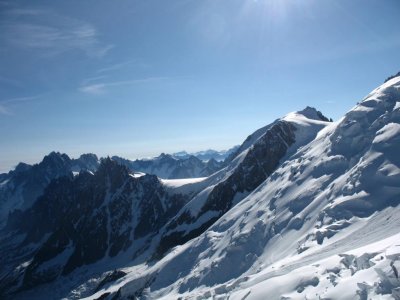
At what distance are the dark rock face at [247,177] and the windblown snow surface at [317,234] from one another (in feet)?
91.3

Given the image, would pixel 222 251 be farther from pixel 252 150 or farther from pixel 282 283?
pixel 252 150

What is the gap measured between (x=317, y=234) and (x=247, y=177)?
8778cm

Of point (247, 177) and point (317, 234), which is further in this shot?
point (247, 177)

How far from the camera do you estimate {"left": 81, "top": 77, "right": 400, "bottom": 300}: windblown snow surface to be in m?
45.8

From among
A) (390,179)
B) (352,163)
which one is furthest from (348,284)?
(352,163)

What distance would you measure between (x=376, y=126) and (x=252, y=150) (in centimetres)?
7396

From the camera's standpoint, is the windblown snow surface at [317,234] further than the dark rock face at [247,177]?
No

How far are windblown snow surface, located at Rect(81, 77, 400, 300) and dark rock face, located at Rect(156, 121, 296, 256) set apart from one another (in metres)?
27.8

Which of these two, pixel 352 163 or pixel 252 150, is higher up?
pixel 252 150

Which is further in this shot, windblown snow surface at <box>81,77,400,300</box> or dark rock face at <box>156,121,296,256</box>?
dark rock face at <box>156,121,296,256</box>

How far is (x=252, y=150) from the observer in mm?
166875

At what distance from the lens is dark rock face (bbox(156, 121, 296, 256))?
157 m

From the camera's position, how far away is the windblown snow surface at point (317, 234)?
4584 cm

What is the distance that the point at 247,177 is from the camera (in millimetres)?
161000
